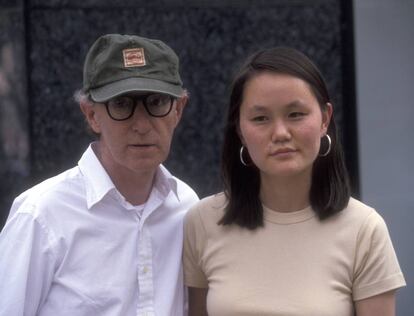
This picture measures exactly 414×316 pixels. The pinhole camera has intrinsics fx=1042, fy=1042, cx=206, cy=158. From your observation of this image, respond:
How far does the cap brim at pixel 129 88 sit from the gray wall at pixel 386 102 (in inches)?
95.7

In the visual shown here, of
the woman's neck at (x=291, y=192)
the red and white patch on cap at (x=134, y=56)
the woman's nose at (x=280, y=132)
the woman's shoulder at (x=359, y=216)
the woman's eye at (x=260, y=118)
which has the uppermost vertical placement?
the red and white patch on cap at (x=134, y=56)

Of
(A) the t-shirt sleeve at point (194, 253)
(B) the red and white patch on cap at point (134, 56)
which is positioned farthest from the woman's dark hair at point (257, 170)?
(B) the red and white patch on cap at point (134, 56)

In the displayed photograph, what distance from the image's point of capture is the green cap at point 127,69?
10.9 ft

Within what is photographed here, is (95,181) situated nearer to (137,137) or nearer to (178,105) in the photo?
(137,137)

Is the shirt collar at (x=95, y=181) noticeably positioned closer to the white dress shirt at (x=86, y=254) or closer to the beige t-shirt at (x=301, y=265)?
the white dress shirt at (x=86, y=254)

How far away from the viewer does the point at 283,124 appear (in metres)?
3.21

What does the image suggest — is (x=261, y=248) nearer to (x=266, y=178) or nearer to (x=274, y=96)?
(x=266, y=178)

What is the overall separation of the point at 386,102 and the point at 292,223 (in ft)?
8.09


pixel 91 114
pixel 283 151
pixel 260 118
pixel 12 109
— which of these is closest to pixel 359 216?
pixel 283 151

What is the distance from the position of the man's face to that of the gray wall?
7.83ft

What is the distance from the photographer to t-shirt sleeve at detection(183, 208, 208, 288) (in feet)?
11.4

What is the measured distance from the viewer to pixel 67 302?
327 cm

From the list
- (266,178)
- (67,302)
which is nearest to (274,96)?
(266,178)

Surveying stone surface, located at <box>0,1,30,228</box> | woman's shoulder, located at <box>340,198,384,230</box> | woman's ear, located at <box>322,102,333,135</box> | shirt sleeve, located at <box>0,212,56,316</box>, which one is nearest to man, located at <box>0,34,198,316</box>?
shirt sleeve, located at <box>0,212,56,316</box>
